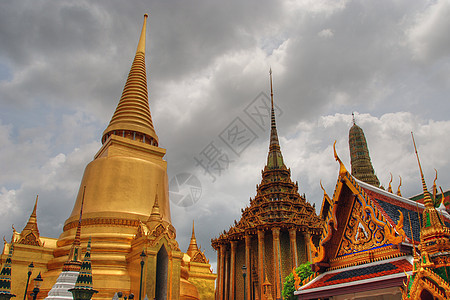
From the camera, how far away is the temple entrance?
2057cm

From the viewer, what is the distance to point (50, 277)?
2020 cm

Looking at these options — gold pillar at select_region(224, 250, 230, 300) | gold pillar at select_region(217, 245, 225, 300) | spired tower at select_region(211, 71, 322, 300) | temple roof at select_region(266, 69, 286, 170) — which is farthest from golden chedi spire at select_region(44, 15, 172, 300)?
temple roof at select_region(266, 69, 286, 170)

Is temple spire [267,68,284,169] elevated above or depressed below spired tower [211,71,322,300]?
above

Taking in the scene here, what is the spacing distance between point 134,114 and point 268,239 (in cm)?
1522

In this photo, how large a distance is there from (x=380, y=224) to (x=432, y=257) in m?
1.71

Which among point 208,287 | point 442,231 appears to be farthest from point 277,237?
point 442,231

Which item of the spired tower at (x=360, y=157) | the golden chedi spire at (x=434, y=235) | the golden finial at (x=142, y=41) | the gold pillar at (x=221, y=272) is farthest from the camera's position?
the spired tower at (x=360, y=157)

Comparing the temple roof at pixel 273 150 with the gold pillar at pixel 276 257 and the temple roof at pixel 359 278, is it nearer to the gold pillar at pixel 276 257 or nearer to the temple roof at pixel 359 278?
the gold pillar at pixel 276 257

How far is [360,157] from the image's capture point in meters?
46.5

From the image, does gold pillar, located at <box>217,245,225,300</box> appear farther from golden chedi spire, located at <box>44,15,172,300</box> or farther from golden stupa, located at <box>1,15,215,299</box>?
golden chedi spire, located at <box>44,15,172,300</box>

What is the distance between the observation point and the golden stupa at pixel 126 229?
67.0ft

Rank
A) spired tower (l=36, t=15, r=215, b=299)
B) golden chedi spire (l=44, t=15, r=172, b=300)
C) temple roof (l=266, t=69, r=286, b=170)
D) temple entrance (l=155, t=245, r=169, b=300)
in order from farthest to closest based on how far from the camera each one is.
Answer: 1. temple roof (l=266, t=69, r=286, b=170)
2. golden chedi spire (l=44, t=15, r=172, b=300)
3. temple entrance (l=155, t=245, r=169, b=300)
4. spired tower (l=36, t=15, r=215, b=299)

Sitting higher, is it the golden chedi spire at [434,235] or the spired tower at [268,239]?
the spired tower at [268,239]

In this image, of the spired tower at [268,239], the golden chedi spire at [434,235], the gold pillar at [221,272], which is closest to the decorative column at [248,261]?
the spired tower at [268,239]
